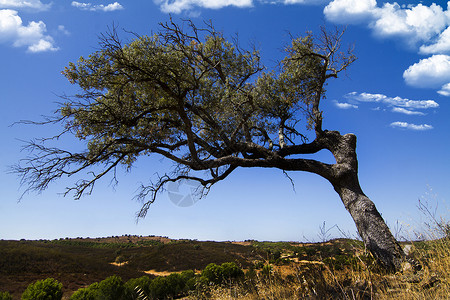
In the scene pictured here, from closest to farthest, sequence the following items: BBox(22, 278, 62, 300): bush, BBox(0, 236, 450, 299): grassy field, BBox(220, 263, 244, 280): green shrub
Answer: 1. BBox(0, 236, 450, 299): grassy field
2. BBox(22, 278, 62, 300): bush
3. BBox(220, 263, 244, 280): green shrub

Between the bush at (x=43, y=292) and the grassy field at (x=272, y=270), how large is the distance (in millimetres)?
5355

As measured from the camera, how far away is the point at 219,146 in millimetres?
13406

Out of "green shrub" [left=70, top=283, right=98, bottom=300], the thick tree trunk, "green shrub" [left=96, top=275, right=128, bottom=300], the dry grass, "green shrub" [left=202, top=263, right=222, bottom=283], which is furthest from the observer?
"green shrub" [left=202, top=263, right=222, bottom=283]

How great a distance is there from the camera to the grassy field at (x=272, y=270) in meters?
5.54

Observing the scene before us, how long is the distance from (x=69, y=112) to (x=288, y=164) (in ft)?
31.2

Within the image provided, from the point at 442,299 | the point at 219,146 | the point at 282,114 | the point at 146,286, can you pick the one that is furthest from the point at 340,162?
the point at 146,286

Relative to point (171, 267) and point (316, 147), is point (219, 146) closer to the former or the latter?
point (316, 147)

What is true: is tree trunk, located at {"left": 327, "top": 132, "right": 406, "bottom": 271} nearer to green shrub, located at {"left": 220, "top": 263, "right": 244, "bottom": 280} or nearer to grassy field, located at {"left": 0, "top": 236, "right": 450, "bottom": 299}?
grassy field, located at {"left": 0, "top": 236, "right": 450, "bottom": 299}

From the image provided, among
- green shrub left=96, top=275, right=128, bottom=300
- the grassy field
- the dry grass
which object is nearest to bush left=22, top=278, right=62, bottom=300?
green shrub left=96, top=275, right=128, bottom=300

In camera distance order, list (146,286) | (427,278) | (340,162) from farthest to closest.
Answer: (146,286)
(340,162)
(427,278)

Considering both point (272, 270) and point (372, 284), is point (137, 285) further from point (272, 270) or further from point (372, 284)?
point (372, 284)

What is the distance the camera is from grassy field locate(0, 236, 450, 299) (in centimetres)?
554

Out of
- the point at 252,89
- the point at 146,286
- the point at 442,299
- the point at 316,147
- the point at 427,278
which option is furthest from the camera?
the point at 252,89

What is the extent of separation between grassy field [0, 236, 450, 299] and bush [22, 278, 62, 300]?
17.6 feet
